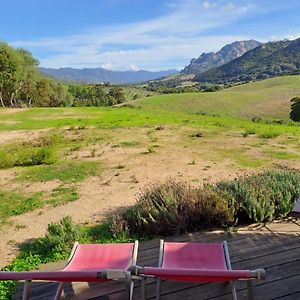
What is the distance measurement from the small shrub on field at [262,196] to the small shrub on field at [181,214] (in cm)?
27

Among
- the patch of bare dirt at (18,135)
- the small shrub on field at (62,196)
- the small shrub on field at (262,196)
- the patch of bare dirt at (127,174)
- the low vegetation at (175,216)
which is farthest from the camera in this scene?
the patch of bare dirt at (18,135)

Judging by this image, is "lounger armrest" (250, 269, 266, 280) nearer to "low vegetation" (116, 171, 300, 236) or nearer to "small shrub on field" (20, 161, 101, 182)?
"low vegetation" (116, 171, 300, 236)

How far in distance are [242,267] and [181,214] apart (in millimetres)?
1271

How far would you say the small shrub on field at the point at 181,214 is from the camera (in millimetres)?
4828

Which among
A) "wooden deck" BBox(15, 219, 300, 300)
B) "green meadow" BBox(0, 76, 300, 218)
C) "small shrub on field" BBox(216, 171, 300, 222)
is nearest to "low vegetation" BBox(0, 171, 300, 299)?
Result: "small shrub on field" BBox(216, 171, 300, 222)

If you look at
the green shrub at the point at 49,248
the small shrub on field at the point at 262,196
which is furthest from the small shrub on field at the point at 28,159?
the small shrub on field at the point at 262,196

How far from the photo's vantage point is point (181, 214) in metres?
4.85

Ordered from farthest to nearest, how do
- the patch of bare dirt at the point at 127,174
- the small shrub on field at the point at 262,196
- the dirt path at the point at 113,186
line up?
the patch of bare dirt at the point at 127,174 → the dirt path at the point at 113,186 → the small shrub on field at the point at 262,196

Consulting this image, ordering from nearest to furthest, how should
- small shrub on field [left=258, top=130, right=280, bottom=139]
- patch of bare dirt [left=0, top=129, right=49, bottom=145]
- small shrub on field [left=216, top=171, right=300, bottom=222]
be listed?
small shrub on field [left=216, top=171, right=300, bottom=222], small shrub on field [left=258, top=130, right=280, bottom=139], patch of bare dirt [left=0, top=129, right=49, bottom=145]

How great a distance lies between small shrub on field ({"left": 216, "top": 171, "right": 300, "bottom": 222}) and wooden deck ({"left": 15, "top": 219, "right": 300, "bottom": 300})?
0.80 feet

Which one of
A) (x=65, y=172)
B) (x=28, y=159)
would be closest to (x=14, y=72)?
(x=28, y=159)

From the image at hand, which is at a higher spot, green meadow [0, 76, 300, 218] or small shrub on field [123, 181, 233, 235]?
small shrub on field [123, 181, 233, 235]

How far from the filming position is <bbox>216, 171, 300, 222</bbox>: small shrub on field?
4.91 meters

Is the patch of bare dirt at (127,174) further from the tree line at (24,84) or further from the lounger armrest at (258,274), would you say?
the tree line at (24,84)
